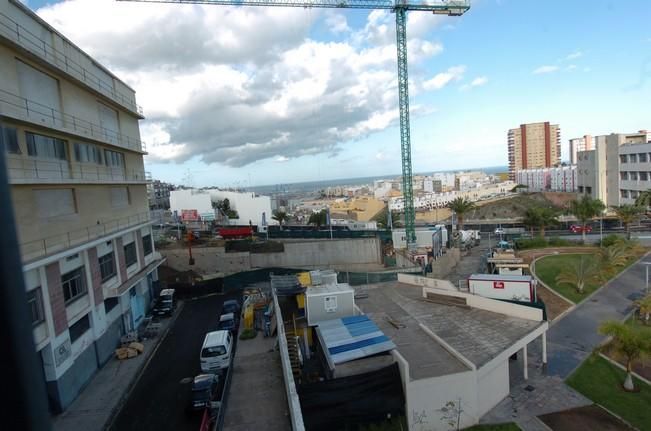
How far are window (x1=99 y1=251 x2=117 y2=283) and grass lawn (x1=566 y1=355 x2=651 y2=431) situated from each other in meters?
20.4

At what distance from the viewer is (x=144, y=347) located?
20344 mm

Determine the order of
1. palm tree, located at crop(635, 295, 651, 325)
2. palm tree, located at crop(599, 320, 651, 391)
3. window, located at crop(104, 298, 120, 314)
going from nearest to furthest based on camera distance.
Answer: palm tree, located at crop(599, 320, 651, 391), palm tree, located at crop(635, 295, 651, 325), window, located at crop(104, 298, 120, 314)

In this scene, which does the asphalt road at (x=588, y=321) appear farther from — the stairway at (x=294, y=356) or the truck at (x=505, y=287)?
the stairway at (x=294, y=356)

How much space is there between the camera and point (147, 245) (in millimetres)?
27891

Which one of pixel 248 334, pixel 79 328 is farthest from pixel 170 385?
pixel 79 328

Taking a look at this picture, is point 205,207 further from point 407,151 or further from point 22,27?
point 22,27

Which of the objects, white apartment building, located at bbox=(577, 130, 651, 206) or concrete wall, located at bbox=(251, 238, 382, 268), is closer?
concrete wall, located at bbox=(251, 238, 382, 268)

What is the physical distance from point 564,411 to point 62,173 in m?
21.0

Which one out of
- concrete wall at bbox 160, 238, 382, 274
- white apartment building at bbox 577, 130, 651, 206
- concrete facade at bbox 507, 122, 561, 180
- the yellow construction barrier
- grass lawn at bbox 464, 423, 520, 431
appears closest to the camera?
grass lawn at bbox 464, 423, 520, 431

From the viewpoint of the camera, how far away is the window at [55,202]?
52.4 feet

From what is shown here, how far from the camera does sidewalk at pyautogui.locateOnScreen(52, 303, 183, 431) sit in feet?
46.1

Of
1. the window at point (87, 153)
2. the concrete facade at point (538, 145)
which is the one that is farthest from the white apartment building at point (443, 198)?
the window at point (87, 153)

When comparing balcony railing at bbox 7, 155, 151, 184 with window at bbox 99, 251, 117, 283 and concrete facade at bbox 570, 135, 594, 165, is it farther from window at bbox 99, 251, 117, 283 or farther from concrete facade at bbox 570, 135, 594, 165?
concrete facade at bbox 570, 135, 594, 165

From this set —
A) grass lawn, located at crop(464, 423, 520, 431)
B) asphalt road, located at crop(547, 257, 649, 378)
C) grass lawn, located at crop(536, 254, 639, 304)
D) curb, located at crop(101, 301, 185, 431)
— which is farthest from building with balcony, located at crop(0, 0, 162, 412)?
grass lawn, located at crop(536, 254, 639, 304)
